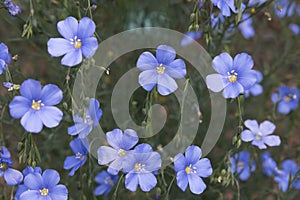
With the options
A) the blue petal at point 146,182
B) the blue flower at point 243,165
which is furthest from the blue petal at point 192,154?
the blue flower at point 243,165

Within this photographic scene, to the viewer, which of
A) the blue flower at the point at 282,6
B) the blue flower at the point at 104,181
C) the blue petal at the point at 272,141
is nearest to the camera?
the blue petal at the point at 272,141

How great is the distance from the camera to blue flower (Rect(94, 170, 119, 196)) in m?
2.32

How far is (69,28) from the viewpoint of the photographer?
74.3 inches

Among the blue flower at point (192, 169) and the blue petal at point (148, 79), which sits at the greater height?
the blue petal at point (148, 79)

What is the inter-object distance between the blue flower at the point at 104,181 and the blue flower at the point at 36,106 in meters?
0.59

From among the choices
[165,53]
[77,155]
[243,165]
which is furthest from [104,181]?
[165,53]

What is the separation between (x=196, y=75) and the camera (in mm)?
2510

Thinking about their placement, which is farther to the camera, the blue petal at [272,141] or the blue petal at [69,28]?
the blue petal at [272,141]

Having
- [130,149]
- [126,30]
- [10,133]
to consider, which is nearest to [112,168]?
[130,149]

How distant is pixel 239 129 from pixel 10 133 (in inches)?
38.6

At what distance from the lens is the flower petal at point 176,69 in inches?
74.4

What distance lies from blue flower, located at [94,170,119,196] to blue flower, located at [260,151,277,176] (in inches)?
27.5

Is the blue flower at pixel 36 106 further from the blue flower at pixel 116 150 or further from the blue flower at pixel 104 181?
the blue flower at pixel 104 181

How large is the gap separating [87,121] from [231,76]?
52 centimetres
